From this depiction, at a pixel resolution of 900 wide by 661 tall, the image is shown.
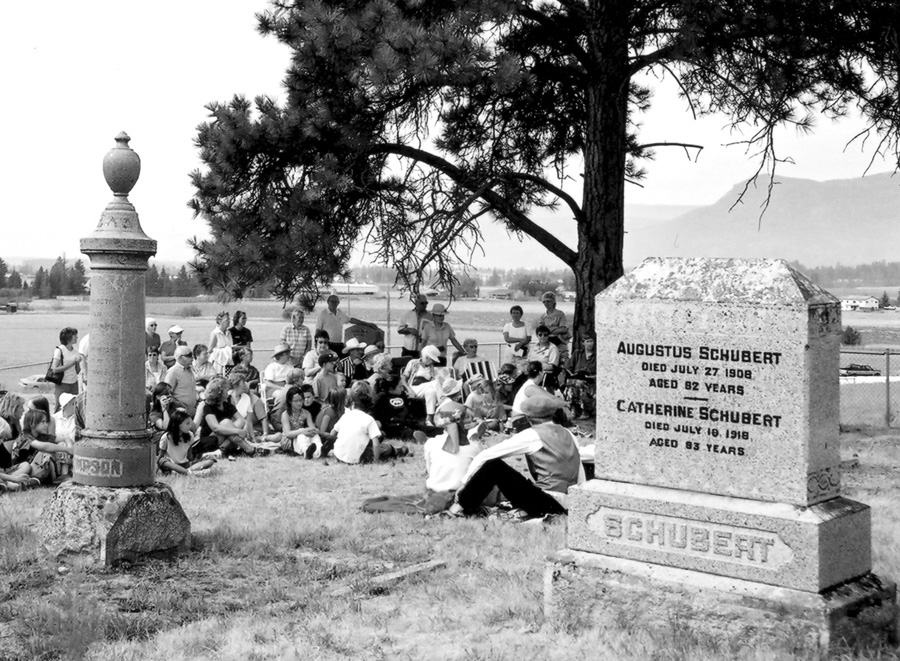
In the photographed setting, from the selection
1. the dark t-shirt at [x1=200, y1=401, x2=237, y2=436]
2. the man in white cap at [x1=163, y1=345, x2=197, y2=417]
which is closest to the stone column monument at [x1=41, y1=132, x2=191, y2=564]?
the dark t-shirt at [x1=200, y1=401, x2=237, y2=436]

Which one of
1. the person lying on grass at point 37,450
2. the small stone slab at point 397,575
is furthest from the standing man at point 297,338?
the small stone slab at point 397,575

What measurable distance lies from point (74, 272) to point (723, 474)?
5565 centimetres

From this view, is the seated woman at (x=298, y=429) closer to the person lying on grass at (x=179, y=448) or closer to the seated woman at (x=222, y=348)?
the person lying on grass at (x=179, y=448)

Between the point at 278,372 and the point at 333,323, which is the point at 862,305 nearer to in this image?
the point at 333,323

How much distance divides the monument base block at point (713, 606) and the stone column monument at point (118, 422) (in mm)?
3117

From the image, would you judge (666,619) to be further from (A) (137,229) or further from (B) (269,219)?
(B) (269,219)

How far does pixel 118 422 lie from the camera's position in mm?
8086

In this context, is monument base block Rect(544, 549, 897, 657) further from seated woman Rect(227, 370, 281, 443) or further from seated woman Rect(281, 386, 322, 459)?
seated woman Rect(227, 370, 281, 443)

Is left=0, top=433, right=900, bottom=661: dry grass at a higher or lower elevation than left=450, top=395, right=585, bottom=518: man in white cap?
lower

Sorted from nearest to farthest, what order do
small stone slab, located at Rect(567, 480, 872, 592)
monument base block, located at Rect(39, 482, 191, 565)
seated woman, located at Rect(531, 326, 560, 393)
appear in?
small stone slab, located at Rect(567, 480, 872, 592), monument base block, located at Rect(39, 482, 191, 565), seated woman, located at Rect(531, 326, 560, 393)

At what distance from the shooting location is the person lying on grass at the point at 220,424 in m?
13.1

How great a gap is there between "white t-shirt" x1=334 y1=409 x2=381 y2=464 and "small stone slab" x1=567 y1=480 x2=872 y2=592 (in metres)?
6.63

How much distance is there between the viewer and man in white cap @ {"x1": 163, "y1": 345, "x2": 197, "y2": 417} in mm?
13328

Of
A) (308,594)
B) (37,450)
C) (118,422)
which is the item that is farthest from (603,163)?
(308,594)
